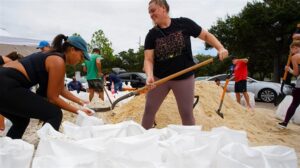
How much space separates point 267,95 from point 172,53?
10549 millimetres

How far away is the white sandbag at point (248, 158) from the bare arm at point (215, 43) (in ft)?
4.61

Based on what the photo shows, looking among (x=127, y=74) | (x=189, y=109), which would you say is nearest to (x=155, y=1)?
(x=189, y=109)

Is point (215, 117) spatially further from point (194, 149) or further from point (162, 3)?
point (194, 149)

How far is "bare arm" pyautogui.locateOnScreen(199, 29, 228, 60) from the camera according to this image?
3144 millimetres

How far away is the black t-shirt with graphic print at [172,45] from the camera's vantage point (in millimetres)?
3197

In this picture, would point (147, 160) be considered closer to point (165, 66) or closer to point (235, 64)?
point (165, 66)

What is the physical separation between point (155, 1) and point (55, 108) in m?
1.28

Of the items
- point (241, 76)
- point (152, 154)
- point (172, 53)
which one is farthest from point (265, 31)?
point (152, 154)

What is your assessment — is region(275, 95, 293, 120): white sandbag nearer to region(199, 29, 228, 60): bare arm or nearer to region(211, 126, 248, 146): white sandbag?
region(199, 29, 228, 60): bare arm

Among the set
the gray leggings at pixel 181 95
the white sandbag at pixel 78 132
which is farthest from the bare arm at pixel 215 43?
the white sandbag at pixel 78 132

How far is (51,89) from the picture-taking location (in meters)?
2.55

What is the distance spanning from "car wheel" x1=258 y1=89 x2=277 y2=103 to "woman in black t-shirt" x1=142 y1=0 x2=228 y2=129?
1026 cm

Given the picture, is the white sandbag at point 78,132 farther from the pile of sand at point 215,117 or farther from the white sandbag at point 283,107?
the white sandbag at point 283,107

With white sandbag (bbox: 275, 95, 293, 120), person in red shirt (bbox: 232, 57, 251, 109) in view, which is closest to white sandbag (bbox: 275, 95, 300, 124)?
white sandbag (bbox: 275, 95, 293, 120)
